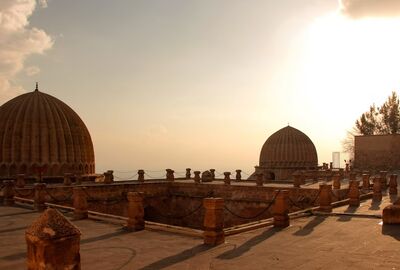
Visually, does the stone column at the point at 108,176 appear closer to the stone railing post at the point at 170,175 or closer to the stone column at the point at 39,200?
the stone railing post at the point at 170,175

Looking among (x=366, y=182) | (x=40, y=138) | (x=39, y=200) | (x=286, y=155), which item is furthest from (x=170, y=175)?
(x=286, y=155)

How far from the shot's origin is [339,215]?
14125 mm

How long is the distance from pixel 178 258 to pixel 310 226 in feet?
16.8

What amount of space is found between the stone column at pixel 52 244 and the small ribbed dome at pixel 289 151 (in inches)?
1545

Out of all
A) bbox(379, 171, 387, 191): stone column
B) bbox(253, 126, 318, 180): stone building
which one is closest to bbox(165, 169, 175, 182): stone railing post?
bbox(379, 171, 387, 191): stone column

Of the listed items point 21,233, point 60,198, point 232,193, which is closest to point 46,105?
point 60,198

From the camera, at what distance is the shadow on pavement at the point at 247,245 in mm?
8674

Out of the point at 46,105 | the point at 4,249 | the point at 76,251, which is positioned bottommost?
the point at 4,249

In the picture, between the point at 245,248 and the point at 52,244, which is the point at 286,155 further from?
the point at 52,244

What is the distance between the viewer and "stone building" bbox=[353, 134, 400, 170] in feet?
125

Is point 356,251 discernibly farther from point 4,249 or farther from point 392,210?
point 4,249

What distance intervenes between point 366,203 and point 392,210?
19.4 ft

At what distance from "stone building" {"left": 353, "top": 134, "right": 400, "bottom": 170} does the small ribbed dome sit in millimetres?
4792

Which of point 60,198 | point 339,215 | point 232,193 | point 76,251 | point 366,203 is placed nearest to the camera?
point 76,251
